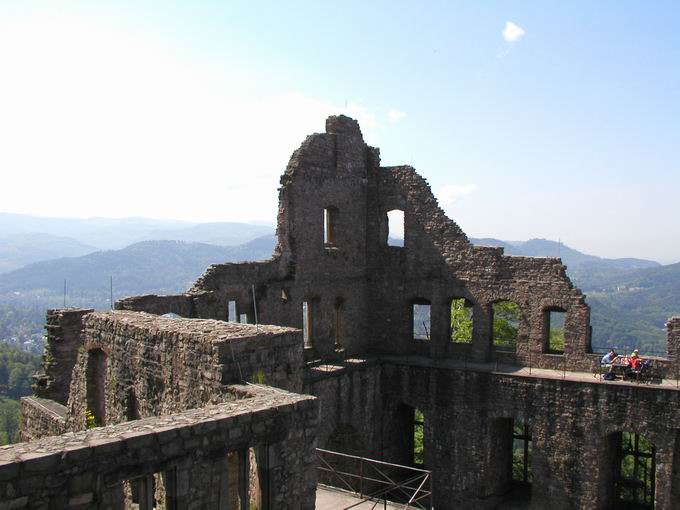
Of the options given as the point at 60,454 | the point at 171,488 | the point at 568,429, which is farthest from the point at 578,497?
the point at 60,454

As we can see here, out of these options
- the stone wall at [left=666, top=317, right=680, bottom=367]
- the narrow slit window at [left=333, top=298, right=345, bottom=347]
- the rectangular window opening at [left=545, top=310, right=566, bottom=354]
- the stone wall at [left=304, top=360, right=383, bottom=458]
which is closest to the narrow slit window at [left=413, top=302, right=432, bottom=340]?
the narrow slit window at [left=333, top=298, right=345, bottom=347]

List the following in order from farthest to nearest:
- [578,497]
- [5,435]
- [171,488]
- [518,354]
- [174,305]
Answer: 1. [5,435]
2. [518,354]
3. [578,497]
4. [174,305]
5. [171,488]

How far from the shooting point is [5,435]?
66.2m

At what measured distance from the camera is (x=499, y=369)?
73.1ft

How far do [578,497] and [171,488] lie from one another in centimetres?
1678

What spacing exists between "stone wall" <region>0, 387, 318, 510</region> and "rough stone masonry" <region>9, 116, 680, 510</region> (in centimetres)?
697

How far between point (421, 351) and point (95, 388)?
575 inches

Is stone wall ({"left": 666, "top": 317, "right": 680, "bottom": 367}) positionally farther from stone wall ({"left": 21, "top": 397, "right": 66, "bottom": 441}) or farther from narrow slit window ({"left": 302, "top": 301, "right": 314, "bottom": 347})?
stone wall ({"left": 21, "top": 397, "right": 66, "bottom": 441})

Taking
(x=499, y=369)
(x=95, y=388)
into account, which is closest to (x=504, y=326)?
(x=499, y=369)

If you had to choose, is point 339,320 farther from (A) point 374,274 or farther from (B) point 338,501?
(B) point 338,501

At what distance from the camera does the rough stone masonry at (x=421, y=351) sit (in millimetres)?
19250

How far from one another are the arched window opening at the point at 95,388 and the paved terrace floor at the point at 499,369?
8945mm

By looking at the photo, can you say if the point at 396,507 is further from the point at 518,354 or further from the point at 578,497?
the point at 518,354

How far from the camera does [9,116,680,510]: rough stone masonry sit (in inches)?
758
